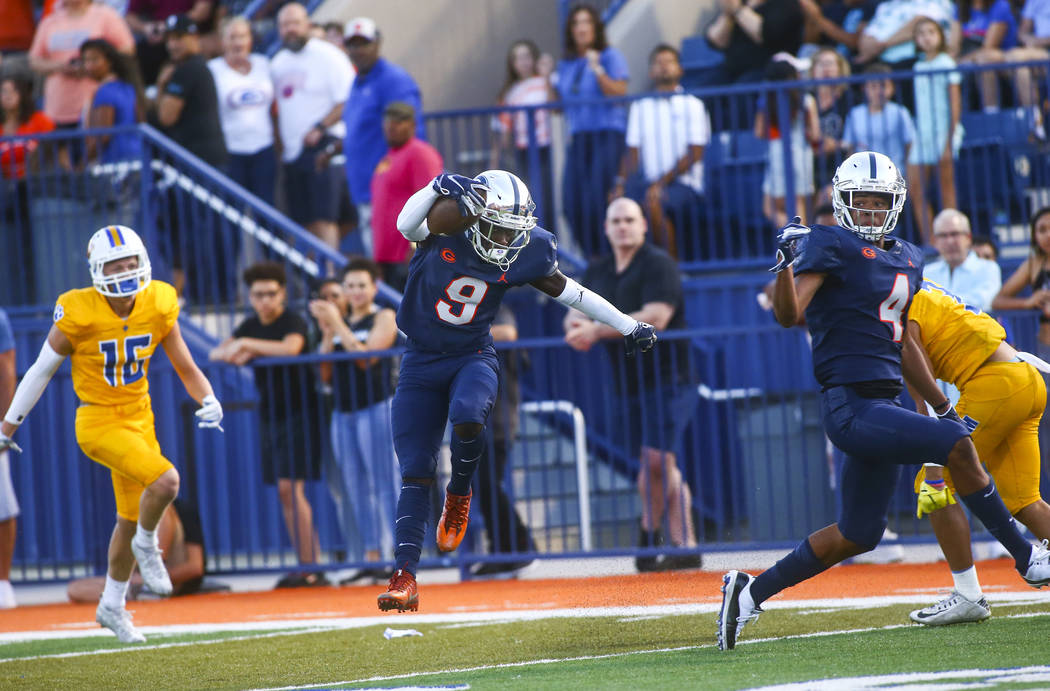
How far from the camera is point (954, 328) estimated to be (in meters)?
7.25

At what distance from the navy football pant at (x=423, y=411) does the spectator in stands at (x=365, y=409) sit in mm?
3198

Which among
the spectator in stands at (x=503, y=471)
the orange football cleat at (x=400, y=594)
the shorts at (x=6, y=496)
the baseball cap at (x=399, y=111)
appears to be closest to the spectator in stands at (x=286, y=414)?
the spectator in stands at (x=503, y=471)

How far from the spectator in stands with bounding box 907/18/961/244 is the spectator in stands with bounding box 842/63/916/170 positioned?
0.26ft

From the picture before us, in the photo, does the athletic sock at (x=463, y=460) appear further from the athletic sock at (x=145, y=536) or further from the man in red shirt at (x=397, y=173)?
the man in red shirt at (x=397, y=173)

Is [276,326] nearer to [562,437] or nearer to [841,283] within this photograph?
[562,437]

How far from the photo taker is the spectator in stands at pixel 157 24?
1411cm

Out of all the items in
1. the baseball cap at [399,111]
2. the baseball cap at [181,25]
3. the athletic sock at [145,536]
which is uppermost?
the baseball cap at [181,25]

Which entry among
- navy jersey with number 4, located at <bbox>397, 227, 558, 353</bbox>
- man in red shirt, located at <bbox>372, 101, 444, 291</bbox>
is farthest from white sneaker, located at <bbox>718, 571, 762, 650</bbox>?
man in red shirt, located at <bbox>372, 101, 444, 291</bbox>

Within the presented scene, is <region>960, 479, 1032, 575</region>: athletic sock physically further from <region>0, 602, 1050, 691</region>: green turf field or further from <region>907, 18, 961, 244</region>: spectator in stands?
<region>907, 18, 961, 244</region>: spectator in stands

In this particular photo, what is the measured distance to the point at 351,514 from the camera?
424 inches

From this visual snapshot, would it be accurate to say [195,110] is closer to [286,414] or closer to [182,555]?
[286,414]

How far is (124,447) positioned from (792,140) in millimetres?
5871

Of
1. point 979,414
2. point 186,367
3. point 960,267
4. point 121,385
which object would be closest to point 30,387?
point 121,385

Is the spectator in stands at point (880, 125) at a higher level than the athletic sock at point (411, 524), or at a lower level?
higher
